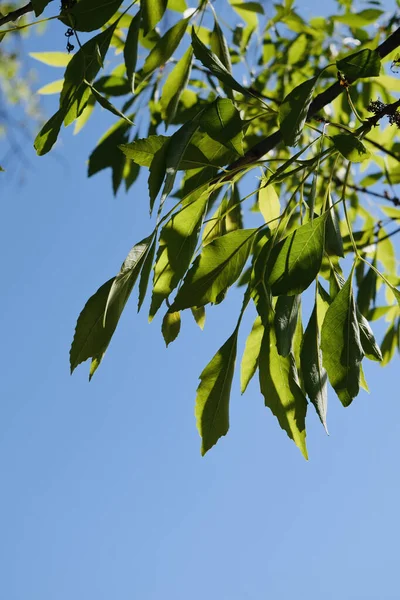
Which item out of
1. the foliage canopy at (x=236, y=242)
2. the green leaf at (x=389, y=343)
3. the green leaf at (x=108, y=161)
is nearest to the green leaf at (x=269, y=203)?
the foliage canopy at (x=236, y=242)

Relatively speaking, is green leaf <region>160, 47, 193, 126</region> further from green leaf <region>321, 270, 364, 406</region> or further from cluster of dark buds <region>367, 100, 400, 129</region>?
green leaf <region>321, 270, 364, 406</region>

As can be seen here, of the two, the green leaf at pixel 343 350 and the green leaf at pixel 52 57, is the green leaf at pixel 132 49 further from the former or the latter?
the green leaf at pixel 52 57

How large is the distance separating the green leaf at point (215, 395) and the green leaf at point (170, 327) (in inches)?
2.0

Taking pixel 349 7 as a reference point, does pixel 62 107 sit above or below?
below

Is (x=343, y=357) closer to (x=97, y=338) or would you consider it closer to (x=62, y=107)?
(x=97, y=338)

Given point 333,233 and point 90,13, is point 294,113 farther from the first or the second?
point 90,13

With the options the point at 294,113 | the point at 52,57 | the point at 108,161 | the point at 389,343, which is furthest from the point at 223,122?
the point at 389,343

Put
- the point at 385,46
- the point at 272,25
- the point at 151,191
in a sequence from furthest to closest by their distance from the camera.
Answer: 1. the point at 272,25
2. the point at 385,46
3. the point at 151,191

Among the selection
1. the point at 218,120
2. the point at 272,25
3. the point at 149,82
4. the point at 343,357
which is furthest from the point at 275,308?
the point at 272,25

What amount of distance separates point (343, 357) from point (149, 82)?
0.96 meters

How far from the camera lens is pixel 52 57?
157 centimetres

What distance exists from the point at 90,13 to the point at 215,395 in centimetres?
42

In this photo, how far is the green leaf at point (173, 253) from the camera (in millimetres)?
767

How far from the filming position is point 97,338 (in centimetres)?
73
